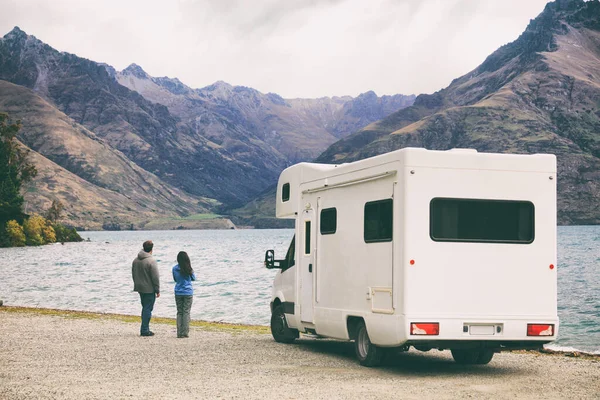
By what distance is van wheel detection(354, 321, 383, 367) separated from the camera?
14938mm

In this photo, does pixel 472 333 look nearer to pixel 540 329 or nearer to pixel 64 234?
pixel 540 329

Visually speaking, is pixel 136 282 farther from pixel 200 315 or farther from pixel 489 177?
pixel 200 315

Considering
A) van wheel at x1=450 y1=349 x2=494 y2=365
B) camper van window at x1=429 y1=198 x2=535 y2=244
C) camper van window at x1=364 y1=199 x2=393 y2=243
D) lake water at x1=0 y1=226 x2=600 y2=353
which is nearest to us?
camper van window at x1=429 y1=198 x2=535 y2=244

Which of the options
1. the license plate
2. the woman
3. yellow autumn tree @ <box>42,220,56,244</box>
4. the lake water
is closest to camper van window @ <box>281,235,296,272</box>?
the woman

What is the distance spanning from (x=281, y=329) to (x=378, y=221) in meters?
6.08

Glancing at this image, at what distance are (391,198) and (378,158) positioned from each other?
870 mm

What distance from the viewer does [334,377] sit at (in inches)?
549

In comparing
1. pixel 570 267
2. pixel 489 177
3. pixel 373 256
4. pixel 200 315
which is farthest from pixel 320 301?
pixel 570 267

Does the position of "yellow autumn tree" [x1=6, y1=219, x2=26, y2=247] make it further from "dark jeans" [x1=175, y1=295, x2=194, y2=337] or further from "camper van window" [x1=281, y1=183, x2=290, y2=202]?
"camper van window" [x1=281, y1=183, x2=290, y2=202]

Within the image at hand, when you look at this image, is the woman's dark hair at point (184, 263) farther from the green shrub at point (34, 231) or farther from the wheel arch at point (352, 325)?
the green shrub at point (34, 231)

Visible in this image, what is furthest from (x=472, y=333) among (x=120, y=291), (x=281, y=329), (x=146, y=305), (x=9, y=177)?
(x=9, y=177)

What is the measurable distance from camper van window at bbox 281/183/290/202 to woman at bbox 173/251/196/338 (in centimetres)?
299

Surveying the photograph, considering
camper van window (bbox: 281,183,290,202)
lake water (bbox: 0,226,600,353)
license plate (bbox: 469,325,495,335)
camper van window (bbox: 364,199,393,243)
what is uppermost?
camper van window (bbox: 281,183,290,202)

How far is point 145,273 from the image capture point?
2089cm
